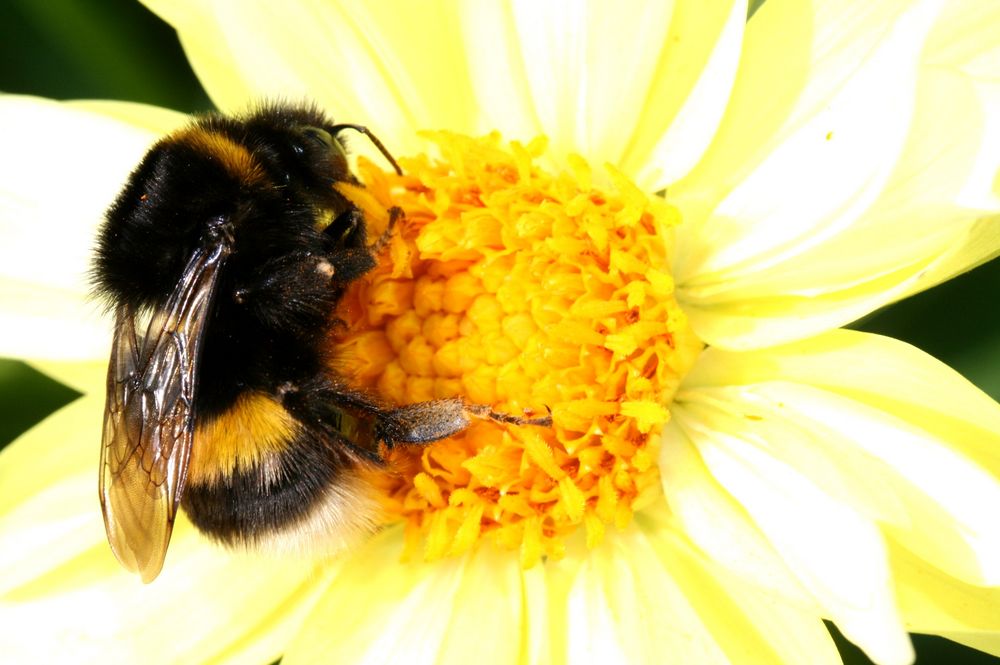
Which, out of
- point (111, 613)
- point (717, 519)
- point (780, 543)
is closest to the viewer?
point (780, 543)

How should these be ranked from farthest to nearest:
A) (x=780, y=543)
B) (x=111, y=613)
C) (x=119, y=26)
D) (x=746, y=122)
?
(x=119, y=26)
(x=111, y=613)
(x=746, y=122)
(x=780, y=543)

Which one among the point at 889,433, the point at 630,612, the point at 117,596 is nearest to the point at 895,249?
the point at 889,433

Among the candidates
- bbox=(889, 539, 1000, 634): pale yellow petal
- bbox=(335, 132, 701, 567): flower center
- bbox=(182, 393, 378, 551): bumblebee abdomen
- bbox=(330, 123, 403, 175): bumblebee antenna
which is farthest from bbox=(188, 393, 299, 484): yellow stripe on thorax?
bbox=(889, 539, 1000, 634): pale yellow petal

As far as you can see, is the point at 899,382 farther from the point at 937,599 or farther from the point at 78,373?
the point at 78,373

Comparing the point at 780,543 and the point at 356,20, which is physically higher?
the point at 356,20

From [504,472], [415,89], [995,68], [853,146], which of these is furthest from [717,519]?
[415,89]

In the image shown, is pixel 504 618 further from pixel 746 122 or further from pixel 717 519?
pixel 746 122
